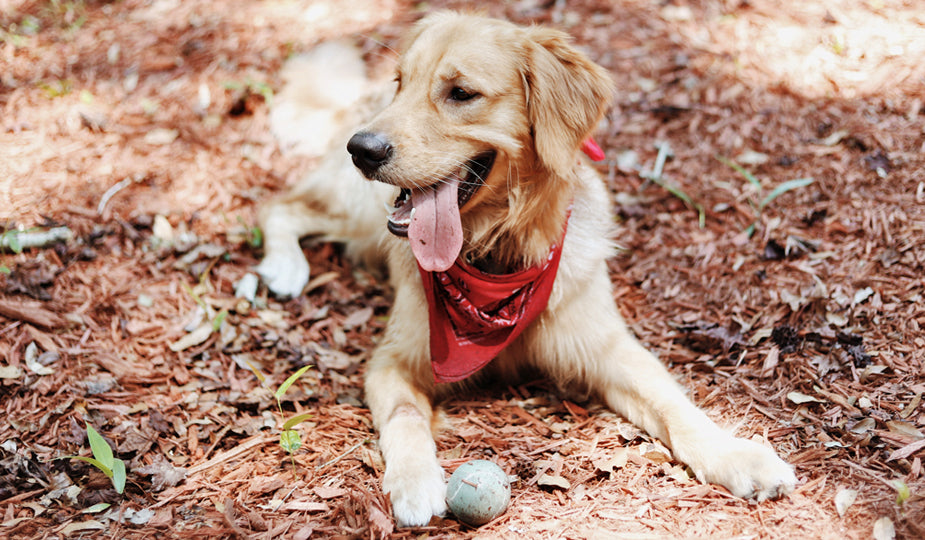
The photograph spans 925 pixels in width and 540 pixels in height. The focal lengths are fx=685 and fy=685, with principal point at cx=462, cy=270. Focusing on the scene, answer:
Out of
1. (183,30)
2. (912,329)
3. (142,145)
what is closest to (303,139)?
(142,145)

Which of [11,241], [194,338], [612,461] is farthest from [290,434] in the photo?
[11,241]

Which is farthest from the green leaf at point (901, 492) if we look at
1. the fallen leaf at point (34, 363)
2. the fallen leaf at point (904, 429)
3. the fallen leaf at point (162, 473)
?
the fallen leaf at point (34, 363)

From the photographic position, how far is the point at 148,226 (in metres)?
4.80

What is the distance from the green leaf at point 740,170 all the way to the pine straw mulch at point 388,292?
0.06m

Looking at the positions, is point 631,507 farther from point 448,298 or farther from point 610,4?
point 610,4

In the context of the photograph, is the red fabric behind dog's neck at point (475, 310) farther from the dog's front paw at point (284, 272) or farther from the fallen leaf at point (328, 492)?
the dog's front paw at point (284, 272)

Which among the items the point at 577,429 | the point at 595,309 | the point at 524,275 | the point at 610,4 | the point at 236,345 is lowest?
the point at 236,345

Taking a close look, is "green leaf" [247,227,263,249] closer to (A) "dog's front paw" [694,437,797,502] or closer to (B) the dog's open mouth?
(B) the dog's open mouth

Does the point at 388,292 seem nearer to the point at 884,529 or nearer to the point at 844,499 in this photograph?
the point at 844,499

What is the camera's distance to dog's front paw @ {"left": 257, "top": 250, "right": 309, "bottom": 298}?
4.61 metres

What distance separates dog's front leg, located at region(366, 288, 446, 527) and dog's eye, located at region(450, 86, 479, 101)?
3.77ft

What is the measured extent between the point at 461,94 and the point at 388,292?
6.38ft

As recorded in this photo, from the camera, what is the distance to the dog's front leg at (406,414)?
113 inches

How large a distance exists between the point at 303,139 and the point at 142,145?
1282 millimetres
